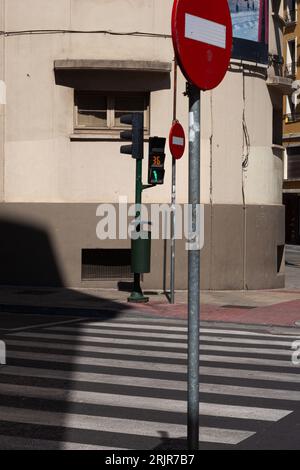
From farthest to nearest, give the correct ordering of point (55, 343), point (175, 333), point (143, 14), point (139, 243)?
point (143, 14) → point (139, 243) → point (175, 333) → point (55, 343)

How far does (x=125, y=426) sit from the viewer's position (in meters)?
7.38

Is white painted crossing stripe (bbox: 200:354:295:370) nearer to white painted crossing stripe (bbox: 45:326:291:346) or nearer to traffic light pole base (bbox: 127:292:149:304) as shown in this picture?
white painted crossing stripe (bbox: 45:326:291:346)

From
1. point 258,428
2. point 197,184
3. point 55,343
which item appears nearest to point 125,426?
point 258,428

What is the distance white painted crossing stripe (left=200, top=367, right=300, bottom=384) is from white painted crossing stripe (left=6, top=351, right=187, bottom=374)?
32 centimetres

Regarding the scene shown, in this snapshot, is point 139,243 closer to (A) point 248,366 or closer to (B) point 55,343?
(B) point 55,343

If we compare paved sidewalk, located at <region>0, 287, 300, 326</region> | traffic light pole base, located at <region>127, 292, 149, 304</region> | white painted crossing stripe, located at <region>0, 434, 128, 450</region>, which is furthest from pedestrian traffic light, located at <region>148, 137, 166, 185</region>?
white painted crossing stripe, located at <region>0, 434, 128, 450</region>

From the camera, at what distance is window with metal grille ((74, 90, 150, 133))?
20266 mm

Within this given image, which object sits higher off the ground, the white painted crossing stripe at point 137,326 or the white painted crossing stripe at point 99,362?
the white painted crossing stripe at point 99,362

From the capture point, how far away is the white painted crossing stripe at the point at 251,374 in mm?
9719

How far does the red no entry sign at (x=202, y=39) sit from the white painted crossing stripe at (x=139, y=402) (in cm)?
371

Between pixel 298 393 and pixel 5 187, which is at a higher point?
pixel 5 187

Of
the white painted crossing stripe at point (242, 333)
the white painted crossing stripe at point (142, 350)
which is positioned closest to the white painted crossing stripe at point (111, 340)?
the white painted crossing stripe at point (142, 350)

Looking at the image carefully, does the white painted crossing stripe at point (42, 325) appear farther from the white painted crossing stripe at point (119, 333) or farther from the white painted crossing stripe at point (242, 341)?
the white painted crossing stripe at point (242, 341)

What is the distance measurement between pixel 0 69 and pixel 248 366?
1199 cm
